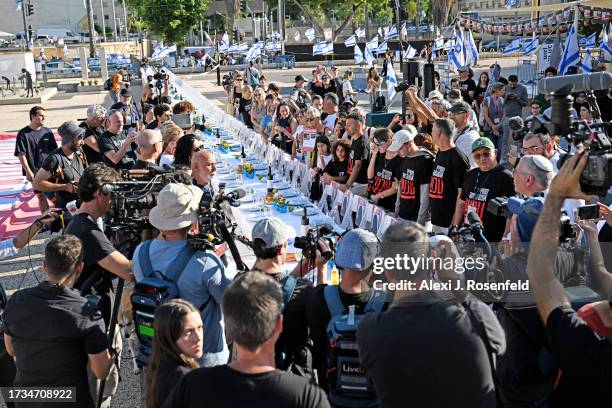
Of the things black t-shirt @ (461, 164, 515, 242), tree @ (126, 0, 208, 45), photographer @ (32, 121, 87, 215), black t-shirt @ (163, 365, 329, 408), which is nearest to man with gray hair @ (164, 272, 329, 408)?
black t-shirt @ (163, 365, 329, 408)

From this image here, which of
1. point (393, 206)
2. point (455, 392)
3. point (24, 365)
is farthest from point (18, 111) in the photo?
point (455, 392)

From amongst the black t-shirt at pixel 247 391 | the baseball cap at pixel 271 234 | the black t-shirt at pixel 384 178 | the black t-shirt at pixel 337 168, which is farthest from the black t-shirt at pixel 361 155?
the black t-shirt at pixel 247 391

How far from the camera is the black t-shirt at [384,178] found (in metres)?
7.50

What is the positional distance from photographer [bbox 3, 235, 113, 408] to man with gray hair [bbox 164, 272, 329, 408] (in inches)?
51.4

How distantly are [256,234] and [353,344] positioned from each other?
95 centimetres

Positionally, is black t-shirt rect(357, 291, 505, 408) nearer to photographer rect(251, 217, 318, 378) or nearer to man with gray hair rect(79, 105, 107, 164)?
photographer rect(251, 217, 318, 378)

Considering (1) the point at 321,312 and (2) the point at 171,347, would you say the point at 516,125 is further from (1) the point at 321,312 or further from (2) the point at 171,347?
(2) the point at 171,347

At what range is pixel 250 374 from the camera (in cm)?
247

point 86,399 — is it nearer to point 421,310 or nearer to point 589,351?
point 421,310

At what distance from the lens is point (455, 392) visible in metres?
2.70

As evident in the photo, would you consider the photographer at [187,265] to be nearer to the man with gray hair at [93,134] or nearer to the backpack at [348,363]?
the backpack at [348,363]

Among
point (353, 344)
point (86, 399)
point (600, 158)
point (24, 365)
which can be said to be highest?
point (600, 158)

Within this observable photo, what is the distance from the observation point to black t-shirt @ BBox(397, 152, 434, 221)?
7008mm

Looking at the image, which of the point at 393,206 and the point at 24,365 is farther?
the point at 393,206
